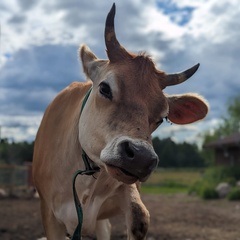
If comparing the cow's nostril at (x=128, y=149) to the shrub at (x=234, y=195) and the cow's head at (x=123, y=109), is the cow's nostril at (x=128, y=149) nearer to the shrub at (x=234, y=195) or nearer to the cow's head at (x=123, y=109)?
the cow's head at (x=123, y=109)

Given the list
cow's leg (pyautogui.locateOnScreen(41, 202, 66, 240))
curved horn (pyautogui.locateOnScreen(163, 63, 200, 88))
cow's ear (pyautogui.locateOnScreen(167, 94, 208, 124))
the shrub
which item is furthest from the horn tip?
the shrub

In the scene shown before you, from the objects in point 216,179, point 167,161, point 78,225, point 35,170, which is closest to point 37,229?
point 35,170

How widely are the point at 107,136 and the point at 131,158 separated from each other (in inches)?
19.3

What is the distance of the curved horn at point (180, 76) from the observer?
182 inches

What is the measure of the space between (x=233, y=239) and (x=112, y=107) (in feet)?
21.1

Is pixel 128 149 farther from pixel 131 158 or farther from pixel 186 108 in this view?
pixel 186 108


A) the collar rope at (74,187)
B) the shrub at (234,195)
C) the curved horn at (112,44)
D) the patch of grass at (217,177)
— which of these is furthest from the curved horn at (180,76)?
the patch of grass at (217,177)

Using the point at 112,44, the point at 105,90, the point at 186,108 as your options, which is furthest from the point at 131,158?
the point at 186,108

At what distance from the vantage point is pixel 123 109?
3953 millimetres

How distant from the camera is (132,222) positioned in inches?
186

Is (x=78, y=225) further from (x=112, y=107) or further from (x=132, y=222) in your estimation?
(x=112, y=107)

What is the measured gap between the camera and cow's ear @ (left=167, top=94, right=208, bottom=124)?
17.4ft

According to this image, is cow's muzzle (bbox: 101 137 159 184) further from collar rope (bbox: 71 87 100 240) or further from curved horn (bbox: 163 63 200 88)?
curved horn (bbox: 163 63 200 88)

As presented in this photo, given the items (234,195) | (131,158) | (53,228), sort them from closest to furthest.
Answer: (131,158)
(53,228)
(234,195)
